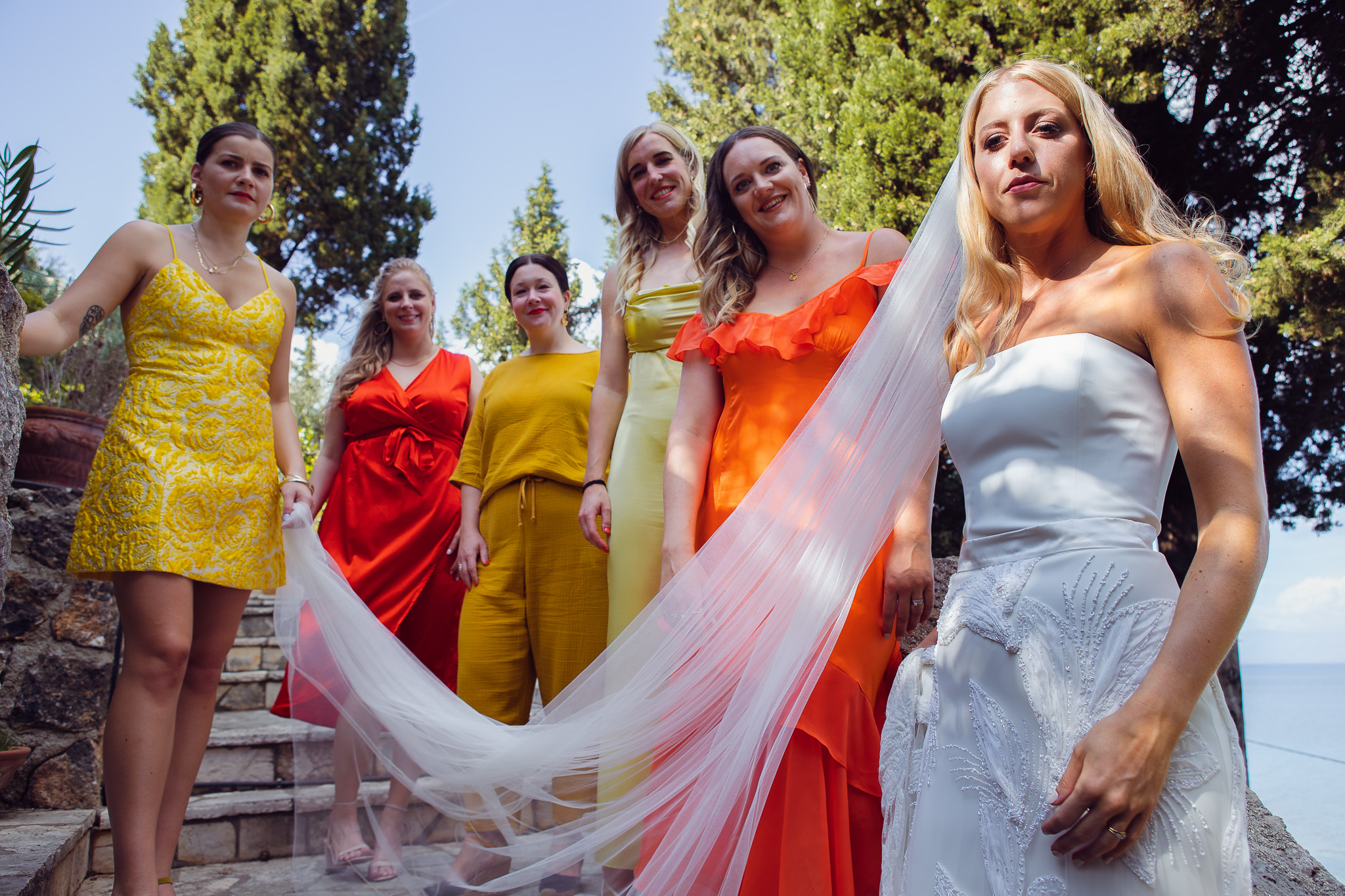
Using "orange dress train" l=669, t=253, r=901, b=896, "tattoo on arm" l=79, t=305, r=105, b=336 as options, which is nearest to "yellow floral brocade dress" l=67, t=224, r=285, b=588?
"tattoo on arm" l=79, t=305, r=105, b=336

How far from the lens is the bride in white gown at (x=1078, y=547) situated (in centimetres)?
97

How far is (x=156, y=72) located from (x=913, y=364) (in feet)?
56.1

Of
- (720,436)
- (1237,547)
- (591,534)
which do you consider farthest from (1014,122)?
(591,534)

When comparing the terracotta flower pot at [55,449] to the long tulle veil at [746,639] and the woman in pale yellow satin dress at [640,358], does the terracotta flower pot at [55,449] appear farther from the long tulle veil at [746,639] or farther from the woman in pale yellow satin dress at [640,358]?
the long tulle veil at [746,639]

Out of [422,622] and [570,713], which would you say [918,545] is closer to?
[570,713]

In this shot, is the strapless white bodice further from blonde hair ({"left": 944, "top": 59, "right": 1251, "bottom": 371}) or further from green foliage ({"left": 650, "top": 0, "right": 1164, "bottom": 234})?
→ green foliage ({"left": 650, "top": 0, "right": 1164, "bottom": 234})

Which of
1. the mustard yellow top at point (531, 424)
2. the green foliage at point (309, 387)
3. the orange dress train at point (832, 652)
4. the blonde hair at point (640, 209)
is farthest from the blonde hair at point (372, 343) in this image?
the green foliage at point (309, 387)

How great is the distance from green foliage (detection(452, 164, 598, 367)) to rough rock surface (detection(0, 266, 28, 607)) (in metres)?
20.4

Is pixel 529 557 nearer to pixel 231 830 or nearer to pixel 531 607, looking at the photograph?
pixel 531 607

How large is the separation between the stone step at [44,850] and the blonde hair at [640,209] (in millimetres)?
2096

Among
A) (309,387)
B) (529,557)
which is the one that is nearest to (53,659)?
(529,557)

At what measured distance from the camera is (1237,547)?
0.99m

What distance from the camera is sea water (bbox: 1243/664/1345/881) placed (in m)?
4.76

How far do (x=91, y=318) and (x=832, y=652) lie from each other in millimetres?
2001
